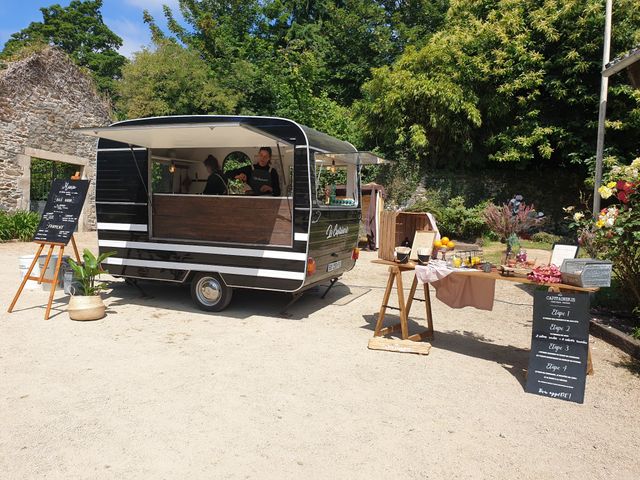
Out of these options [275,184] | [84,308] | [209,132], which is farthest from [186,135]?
[84,308]

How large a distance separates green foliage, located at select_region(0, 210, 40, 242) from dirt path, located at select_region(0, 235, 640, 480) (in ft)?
30.9

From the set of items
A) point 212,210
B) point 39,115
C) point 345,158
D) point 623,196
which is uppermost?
point 39,115

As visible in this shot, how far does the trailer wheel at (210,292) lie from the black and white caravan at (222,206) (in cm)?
1

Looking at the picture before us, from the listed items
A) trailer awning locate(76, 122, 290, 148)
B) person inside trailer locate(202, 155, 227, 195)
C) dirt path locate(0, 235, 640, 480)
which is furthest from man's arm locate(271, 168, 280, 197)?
dirt path locate(0, 235, 640, 480)

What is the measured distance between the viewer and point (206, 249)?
6570 millimetres

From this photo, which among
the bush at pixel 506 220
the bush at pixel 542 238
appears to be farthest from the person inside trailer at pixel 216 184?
the bush at pixel 542 238

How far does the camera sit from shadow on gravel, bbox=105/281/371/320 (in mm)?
6793

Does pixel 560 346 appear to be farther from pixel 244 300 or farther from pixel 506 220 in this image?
pixel 506 220

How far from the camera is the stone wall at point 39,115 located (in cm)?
1456

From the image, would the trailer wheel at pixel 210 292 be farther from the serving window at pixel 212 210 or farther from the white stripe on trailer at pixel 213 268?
the serving window at pixel 212 210

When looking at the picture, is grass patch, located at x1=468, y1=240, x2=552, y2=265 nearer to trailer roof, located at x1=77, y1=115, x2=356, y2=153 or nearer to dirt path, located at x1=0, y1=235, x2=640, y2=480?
dirt path, located at x1=0, y1=235, x2=640, y2=480

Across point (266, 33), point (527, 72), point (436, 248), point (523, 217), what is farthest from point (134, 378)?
point (266, 33)

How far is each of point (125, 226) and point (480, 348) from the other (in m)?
5.01

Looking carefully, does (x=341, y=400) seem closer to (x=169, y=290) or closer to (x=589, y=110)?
(x=169, y=290)
